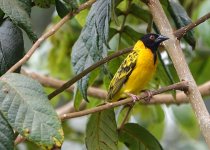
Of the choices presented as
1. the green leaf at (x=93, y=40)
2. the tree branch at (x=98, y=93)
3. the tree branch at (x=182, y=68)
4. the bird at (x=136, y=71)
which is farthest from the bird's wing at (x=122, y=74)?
the tree branch at (x=98, y=93)

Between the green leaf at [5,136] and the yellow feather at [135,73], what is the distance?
60cm

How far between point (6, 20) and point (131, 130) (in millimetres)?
451

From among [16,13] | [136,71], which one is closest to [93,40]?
[16,13]

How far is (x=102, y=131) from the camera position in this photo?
56.0 inches

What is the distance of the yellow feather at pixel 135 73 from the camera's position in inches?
64.9

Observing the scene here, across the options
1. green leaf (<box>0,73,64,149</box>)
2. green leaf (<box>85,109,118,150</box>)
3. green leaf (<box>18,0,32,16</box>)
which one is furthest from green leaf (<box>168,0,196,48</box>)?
green leaf (<box>0,73,64,149</box>)

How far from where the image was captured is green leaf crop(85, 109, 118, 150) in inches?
55.2

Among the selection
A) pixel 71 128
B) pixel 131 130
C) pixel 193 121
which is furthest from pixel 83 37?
pixel 71 128

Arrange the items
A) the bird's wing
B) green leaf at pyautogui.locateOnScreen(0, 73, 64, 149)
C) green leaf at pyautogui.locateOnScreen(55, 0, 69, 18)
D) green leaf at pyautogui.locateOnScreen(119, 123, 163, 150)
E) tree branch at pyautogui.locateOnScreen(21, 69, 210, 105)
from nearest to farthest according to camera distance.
A: green leaf at pyautogui.locateOnScreen(0, 73, 64, 149)
green leaf at pyautogui.locateOnScreen(55, 0, 69, 18)
green leaf at pyautogui.locateOnScreen(119, 123, 163, 150)
the bird's wing
tree branch at pyautogui.locateOnScreen(21, 69, 210, 105)

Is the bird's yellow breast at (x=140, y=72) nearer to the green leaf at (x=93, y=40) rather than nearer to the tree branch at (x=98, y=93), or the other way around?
the green leaf at (x=93, y=40)

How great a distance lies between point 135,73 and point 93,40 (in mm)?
440

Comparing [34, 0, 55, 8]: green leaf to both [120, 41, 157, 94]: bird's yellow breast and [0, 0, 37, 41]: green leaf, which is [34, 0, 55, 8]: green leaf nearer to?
[0, 0, 37, 41]: green leaf

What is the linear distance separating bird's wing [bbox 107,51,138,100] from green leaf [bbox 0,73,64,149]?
55cm

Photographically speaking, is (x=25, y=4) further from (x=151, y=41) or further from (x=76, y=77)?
(x=151, y=41)
